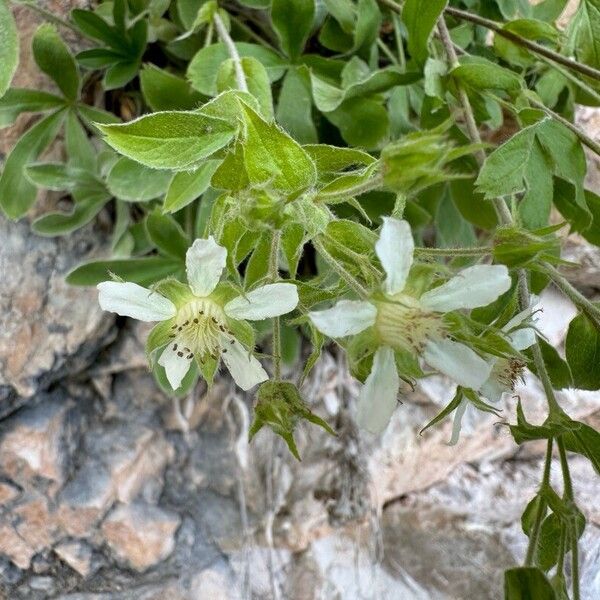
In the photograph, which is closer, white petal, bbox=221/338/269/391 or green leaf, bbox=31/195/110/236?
white petal, bbox=221/338/269/391

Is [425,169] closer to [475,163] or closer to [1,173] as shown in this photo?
[475,163]

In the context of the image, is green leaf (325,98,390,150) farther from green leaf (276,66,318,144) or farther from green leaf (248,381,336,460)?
green leaf (248,381,336,460)

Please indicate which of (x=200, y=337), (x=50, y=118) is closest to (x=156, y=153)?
(x=200, y=337)

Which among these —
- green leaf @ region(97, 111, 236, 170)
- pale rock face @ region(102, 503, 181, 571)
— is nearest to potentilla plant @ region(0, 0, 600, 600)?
green leaf @ region(97, 111, 236, 170)

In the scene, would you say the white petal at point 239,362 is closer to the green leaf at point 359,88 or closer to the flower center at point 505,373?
the flower center at point 505,373

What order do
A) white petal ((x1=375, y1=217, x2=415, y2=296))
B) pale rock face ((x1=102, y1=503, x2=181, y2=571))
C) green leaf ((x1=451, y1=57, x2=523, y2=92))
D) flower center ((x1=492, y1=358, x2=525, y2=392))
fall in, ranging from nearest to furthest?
white petal ((x1=375, y1=217, x2=415, y2=296)) → flower center ((x1=492, y1=358, x2=525, y2=392)) → green leaf ((x1=451, y1=57, x2=523, y2=92)) → pale rock face ((x1=102, y1=503, x2=181, y2=571))

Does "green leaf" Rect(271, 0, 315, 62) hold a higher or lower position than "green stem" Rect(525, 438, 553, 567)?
higher

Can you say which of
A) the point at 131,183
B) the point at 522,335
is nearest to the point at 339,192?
the point at 522,335

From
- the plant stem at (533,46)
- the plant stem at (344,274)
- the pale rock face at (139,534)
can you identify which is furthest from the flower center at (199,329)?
the pale rock face at (139,534)
